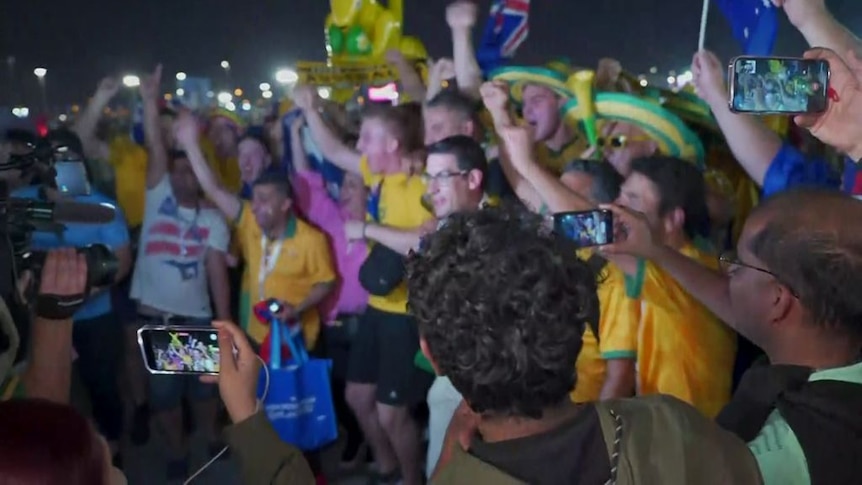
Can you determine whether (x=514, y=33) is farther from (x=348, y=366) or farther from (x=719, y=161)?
(x=348, y=366)

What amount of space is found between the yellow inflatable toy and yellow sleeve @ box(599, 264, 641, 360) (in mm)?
2998

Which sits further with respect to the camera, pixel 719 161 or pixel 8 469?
pixel 719 161

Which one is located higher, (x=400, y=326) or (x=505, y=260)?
(x=505, y=260)

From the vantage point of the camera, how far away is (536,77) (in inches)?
161

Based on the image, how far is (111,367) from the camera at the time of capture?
4383mm

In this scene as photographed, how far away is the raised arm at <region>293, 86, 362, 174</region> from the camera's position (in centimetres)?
452

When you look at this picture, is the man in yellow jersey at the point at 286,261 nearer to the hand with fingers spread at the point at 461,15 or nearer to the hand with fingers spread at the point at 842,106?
the hand with fingers spread at the point at 461,15

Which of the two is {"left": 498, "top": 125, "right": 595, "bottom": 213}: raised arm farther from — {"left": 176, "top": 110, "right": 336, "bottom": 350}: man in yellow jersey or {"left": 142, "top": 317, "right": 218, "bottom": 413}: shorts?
{"left": 142, "top": 317, "right": 218, "bottom": 413}: shorts

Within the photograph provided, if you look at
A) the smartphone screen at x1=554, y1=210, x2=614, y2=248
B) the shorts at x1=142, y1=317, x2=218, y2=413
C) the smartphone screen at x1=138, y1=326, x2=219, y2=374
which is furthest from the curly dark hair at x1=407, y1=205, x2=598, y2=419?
the shorts at x1=142, y1=317, x2=218, y2=413

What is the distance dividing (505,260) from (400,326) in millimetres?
2622

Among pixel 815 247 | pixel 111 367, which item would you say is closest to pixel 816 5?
pixel 815 247

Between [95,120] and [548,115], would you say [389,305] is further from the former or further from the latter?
[95,120]

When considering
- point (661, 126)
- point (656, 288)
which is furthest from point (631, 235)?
point (661, 126)

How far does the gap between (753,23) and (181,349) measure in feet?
8.10
